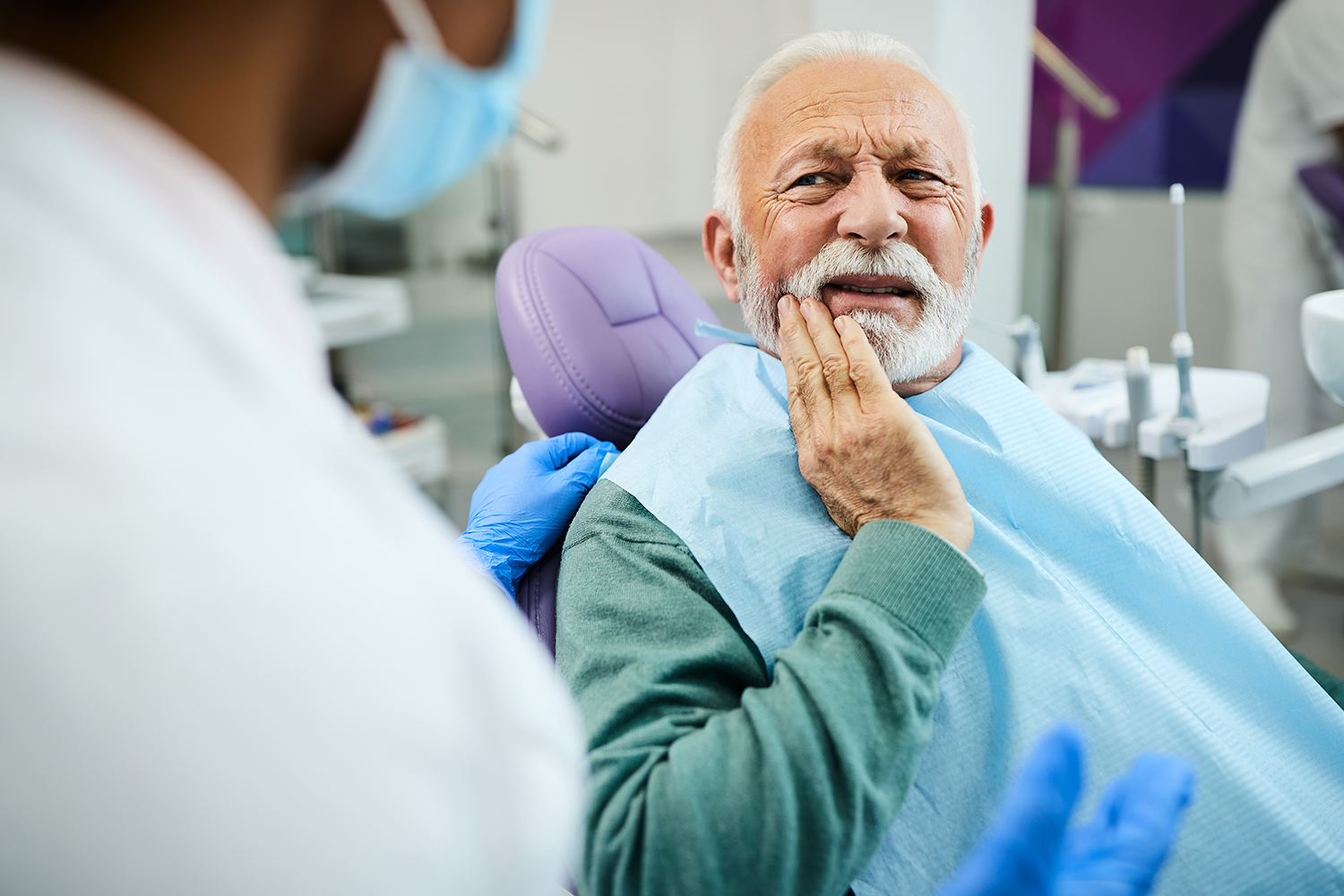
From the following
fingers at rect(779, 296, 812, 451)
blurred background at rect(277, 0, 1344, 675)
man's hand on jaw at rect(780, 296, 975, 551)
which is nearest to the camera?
man's hand on jaw at rect(780, 296, 975, 551)

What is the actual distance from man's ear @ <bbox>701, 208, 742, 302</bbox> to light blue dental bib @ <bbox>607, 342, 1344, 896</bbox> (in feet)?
0.54

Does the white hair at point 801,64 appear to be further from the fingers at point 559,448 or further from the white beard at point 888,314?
the fingers at point 559,448

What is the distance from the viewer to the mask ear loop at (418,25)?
48 cm

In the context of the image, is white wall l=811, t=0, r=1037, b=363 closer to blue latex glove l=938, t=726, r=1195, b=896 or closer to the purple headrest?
the purple headrest

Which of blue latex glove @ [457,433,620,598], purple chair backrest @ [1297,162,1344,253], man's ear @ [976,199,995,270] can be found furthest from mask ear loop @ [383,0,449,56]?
purple chair backrest @ [1297,162,1344,253]

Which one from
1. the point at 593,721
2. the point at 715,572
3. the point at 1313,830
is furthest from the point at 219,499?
the point at 1313,830

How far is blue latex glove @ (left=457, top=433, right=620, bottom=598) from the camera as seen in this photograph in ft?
3.59

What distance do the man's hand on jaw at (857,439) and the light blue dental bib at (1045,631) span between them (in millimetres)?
54

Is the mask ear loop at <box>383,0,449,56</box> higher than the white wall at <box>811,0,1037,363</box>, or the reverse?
the mask ear loop at <box>383,0,449,56</box>

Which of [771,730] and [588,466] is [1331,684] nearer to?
[771,730]

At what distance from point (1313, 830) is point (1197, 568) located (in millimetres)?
279

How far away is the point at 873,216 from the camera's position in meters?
1.08

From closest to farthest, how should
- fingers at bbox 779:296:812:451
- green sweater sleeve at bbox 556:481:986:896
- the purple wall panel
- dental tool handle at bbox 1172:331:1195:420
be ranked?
green sweater sleeve at bbox 556:481:986:896 → fingers at bbox 779:296:812:451 → dental tool handle at bbox 1172:331:1195:420 → the purple wall panel

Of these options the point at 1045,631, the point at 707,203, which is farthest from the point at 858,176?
the point at 707,203
